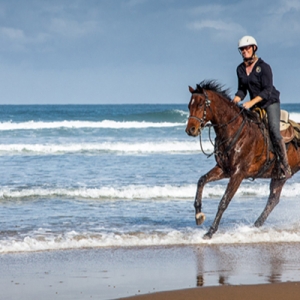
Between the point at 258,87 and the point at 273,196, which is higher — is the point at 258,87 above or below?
above

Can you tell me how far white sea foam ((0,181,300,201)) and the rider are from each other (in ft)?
12.0

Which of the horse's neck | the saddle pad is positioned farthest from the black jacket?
the saddle pad

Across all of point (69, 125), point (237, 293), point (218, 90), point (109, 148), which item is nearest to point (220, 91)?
point (218, 90)

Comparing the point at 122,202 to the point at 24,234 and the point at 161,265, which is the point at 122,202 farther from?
the point at 161,265

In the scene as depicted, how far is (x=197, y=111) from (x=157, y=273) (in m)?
2.29

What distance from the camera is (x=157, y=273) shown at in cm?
652

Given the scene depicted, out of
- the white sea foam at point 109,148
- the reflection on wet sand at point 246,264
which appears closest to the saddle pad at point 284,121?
the reflection on wet sand at point 246,264

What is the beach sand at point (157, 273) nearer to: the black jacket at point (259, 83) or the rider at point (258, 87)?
the rider at point (258, 87)

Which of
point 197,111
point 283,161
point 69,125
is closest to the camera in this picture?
point 197,111

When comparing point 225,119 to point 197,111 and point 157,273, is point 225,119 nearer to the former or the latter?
point 197,111

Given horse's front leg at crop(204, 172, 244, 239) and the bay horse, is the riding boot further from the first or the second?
horse's front leg at crop(204, 172, 244, 239)

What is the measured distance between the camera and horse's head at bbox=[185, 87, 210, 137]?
7.71m

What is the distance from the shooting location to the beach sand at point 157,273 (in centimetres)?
562

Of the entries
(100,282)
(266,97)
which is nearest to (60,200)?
(266,97)
